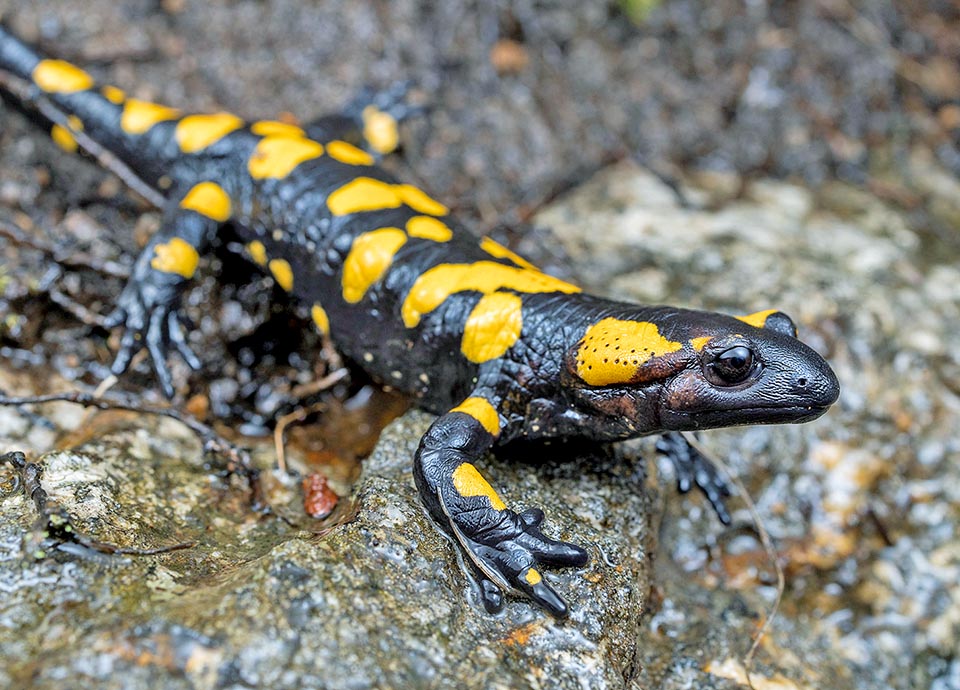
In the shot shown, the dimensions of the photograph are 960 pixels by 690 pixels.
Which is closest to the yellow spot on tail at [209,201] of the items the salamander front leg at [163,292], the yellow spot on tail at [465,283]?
the salamander front leg at [163,292]

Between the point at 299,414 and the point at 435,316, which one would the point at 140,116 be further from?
the point at 435,316

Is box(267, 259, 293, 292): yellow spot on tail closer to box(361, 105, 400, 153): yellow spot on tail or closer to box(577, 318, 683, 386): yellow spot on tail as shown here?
box(361, 105, 400, 153): yellow spot on tail

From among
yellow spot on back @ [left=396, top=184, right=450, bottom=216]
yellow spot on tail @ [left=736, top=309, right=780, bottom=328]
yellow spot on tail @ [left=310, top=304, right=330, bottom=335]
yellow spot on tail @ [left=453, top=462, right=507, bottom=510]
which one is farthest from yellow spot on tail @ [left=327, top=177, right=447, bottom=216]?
yellow spot on tail @ [left=736, top=309, right=780, bottom=328]

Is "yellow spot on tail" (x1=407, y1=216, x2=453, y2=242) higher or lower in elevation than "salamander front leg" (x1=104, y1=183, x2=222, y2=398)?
higher

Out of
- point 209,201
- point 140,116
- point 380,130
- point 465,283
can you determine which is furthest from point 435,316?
point 140,116

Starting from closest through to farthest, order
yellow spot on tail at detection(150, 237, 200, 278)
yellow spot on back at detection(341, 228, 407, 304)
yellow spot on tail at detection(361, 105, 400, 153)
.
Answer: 1. yellow spot on back at detection(341, 228, 407, 304)
2. yellow spot on tail at detection(150, 237, 200, 278)
3. yellow spot on tail at detection(361, 105, 400, 153)

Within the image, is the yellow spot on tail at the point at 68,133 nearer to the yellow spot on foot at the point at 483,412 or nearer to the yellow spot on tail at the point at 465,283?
the yellow spot on tail at the point at 465,283

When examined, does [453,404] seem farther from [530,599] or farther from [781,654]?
[781,654]
